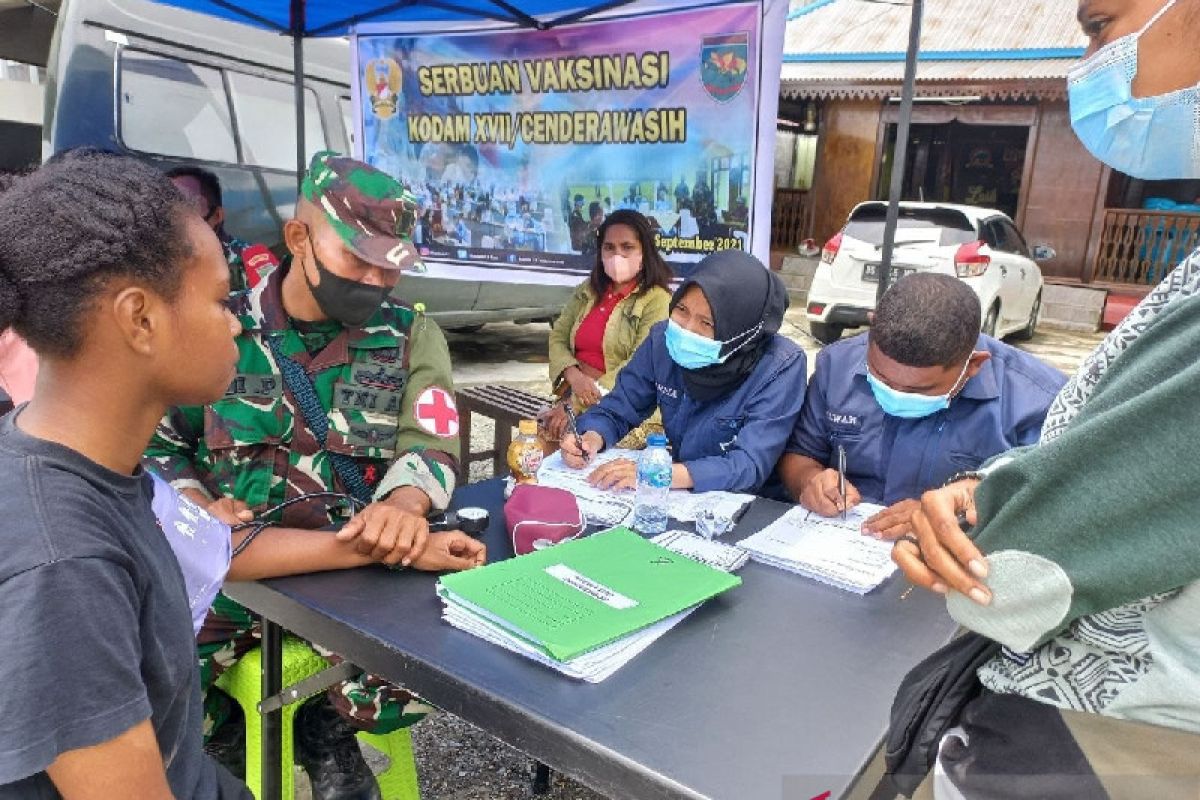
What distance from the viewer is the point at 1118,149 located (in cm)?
96

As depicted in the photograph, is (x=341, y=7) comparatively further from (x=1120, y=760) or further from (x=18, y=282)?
(x=1120, y=760)

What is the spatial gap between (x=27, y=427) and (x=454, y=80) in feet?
8.46

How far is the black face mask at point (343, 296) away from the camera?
5.90 ft

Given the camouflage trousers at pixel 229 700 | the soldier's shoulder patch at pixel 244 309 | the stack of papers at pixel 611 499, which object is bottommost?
the camouflage trousers at pixel 229 700

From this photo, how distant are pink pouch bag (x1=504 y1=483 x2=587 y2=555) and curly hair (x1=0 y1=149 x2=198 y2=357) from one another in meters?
0.80

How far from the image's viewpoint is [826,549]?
1.63 m

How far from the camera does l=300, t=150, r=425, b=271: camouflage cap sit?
180 cm

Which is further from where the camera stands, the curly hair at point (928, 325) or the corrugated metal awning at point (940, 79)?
the corrugated metal awning at point (940, 79)

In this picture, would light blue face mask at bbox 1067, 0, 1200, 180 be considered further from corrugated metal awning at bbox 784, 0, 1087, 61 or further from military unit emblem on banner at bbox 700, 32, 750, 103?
corrugated metal awning at bbox 784, 0, 1087, 61

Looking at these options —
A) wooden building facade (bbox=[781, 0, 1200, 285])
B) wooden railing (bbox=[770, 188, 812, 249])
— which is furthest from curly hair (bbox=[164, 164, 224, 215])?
wooden railing (bbox=[770, 188, 812, 249])

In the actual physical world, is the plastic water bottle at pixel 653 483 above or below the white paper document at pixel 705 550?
above

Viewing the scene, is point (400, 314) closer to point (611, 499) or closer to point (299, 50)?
point (611, 499)

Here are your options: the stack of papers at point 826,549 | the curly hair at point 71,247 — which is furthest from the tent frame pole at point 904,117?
the curly hair at point 71,247

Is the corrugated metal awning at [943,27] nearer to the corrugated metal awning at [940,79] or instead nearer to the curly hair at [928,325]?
the corrugated metal awning at [940,79]
